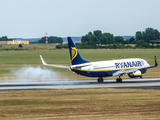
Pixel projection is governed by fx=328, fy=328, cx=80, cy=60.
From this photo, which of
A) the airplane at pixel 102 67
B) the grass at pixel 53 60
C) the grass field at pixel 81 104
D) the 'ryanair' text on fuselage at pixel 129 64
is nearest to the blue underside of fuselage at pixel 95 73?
the airplane at pixel 102 67

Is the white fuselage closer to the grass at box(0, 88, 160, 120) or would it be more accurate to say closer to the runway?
the runway

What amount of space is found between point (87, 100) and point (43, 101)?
4.75 m

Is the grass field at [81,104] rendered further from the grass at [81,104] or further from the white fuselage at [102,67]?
the white fuselage at [102,67]

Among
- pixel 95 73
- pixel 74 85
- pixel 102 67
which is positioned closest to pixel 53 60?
pixel 102 67

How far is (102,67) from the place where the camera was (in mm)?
52062

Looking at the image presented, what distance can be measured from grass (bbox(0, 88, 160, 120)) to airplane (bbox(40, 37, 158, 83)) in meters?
7.82

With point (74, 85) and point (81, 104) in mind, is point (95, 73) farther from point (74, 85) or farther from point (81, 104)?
point (81, 104)

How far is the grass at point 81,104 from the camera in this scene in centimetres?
2797

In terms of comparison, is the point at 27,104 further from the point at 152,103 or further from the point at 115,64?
the point at 115,64

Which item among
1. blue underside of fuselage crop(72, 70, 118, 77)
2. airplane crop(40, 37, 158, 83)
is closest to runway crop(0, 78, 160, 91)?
blue underside of fuselage crop(72, 70, 118, 77)

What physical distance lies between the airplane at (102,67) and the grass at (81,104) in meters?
7.82

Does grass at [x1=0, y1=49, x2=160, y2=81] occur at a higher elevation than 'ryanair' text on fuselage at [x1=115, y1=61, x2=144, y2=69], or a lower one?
lower

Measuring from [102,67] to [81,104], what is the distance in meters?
19.4

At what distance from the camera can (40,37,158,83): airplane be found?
167 ft
